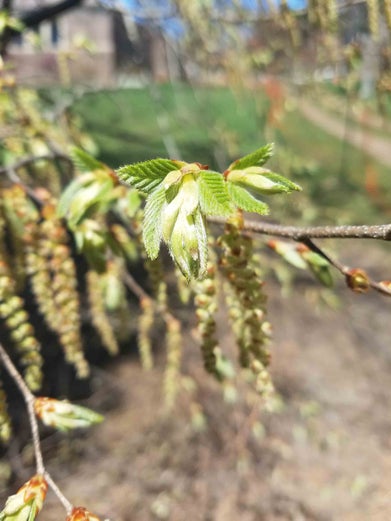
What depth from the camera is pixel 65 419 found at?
2.44 feet

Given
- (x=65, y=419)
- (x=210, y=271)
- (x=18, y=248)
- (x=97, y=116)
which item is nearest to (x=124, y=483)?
(x=18, y=248)

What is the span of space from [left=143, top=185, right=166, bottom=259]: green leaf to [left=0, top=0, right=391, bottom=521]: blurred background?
923mm

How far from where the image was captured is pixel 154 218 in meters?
0.51

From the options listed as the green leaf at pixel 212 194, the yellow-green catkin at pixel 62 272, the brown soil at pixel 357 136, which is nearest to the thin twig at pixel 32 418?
the yellow-green catkin at pixel 62 272

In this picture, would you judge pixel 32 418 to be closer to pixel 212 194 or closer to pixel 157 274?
pixel 157 274

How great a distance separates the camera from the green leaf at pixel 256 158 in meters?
0.57

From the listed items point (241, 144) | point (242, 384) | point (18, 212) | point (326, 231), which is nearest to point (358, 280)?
point (326, 231)

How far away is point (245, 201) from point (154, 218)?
0.10 metres

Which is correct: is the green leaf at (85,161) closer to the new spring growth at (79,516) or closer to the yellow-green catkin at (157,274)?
the yellow-green catkin at (157,274)

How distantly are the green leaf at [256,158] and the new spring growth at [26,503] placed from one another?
470 millimetres

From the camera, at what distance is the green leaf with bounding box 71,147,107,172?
2.73ft

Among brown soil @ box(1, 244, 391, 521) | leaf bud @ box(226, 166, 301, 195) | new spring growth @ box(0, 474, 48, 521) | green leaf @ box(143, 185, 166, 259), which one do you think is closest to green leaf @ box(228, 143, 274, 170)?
leaf bud @ box(226, 166, 301, 195)

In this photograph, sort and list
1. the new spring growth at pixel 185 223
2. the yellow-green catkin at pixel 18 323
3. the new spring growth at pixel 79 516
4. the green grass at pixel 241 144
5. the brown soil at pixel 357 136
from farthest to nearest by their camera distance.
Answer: the brown soil at pixel 357 136 < the green grass at pixel 241 144 < the yellow-green catkin at pixel 18 323 < the new spring growth at pixel 79 516 < the new spring growth at pixel 185 223

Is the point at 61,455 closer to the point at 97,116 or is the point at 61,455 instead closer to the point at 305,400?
the point at 305,400
